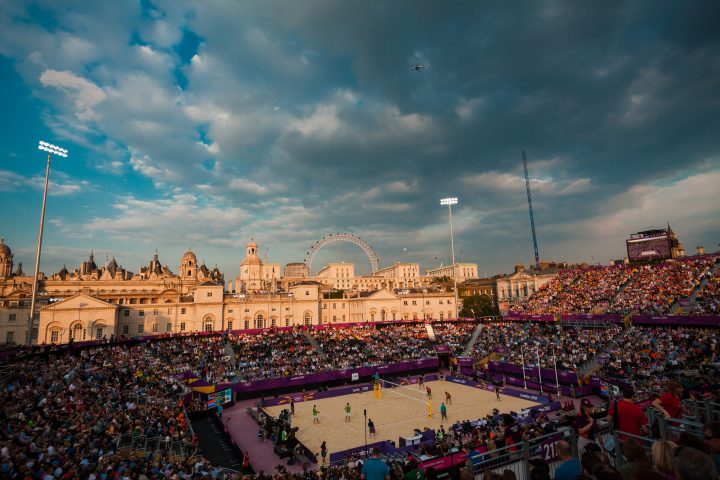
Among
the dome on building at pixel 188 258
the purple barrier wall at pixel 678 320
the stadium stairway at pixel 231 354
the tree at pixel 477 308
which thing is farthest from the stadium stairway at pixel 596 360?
the dome on building at pixel 188 258

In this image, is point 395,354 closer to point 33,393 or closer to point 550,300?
point 550,300

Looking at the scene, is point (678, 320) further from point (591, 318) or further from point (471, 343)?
point (471, 343)

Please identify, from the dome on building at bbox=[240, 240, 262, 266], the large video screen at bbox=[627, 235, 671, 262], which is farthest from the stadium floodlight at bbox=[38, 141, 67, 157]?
the dome on building at bbox=[240, 240, 262, 266]

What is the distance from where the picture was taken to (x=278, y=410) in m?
41.7

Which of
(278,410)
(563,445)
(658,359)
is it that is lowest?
(278,410)

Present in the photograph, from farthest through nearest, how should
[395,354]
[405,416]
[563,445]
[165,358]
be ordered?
[395,354] < [165,358] < [405,416] < [563,445]

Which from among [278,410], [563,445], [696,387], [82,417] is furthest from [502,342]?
[563,445]

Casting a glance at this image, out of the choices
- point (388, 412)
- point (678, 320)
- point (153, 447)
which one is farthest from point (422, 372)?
point (153, 447)

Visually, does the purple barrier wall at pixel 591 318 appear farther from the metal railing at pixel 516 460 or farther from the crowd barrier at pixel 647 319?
the metal railing at pixel 516 460

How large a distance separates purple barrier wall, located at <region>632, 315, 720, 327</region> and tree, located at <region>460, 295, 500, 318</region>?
40.8 meters

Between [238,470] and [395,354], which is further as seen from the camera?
[395,354]

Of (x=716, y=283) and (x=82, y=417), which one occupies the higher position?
(x=716, y=283)

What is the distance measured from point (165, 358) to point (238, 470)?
27538 mm

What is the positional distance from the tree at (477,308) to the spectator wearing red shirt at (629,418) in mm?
82943
